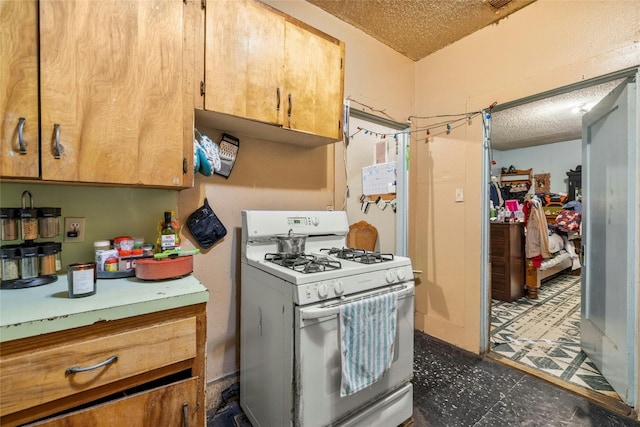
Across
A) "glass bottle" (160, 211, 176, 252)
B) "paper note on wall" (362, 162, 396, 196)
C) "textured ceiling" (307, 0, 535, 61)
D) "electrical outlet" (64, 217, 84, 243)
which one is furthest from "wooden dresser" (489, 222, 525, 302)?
"electrical outlet" (64, 217, 84, 243)

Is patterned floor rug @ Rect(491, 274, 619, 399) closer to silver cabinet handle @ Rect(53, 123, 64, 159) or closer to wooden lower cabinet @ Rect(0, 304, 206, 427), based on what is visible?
wooden lower cabinet @ Rect(0, 304, 206, 427)

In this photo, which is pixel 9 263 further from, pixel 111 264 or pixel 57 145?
pixel 57 145

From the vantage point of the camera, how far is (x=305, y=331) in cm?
113

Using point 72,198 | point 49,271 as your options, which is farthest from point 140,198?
point 49,271

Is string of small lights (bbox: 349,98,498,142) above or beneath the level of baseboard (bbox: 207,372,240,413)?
above

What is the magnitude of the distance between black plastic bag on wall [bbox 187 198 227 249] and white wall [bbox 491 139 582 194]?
699 cm

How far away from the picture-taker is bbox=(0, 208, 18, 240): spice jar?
3.54 ft

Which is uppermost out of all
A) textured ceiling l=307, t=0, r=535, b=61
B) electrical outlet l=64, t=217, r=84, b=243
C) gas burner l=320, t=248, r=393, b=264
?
textured ceiling l=307, t=0, r=535, b=61

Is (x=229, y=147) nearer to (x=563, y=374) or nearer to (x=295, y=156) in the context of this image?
(x=295, y=156)

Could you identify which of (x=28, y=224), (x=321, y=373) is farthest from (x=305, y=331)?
(x=28, y=224)

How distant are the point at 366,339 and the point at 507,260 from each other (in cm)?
307

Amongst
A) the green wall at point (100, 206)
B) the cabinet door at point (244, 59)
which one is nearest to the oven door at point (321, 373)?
the green wall at point (100, 206)

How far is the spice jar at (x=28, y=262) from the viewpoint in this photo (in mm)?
1027

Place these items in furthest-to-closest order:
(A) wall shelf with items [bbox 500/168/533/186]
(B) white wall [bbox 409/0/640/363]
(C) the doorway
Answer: (A) wall shelf with items [bbox 500/168/533/186], (C) the doorway, (B) white wall [bbox 409/0/640/363]
